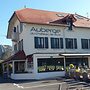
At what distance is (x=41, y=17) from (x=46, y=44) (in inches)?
Result: 167

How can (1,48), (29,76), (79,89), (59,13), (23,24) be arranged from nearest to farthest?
(79,89)
(29,76)
(23,24)
(59,13)
(1,48)

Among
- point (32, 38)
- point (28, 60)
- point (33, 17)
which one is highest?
point (33, 17)

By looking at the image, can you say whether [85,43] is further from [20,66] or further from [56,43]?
[20,66]

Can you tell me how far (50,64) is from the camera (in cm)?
3016

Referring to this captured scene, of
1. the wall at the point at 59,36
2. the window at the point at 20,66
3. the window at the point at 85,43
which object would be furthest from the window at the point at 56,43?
the window at the point at 20,66

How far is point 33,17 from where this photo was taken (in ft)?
108

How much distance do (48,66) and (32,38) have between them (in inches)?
162

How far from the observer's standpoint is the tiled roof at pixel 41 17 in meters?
31.9

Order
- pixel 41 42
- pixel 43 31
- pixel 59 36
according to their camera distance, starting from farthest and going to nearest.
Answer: pixel 59 36
pixel 43 31
pixel 41 42

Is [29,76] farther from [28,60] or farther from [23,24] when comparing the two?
[23,24]

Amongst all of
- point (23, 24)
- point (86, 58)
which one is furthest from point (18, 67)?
point (86, 58)

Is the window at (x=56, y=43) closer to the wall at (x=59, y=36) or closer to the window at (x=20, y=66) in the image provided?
the wall at (x=59, y=36)

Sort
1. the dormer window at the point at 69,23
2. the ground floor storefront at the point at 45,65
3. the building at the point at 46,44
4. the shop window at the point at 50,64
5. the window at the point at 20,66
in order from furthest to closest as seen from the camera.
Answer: the dormer window at the point at 69,23, the window at the point at 20,66, the building at the point at 46,44, the shop window at the point at 50,64, the ground floor storefront at the point at 45,65

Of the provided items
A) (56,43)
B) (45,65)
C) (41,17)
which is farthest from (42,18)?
(45,65)
